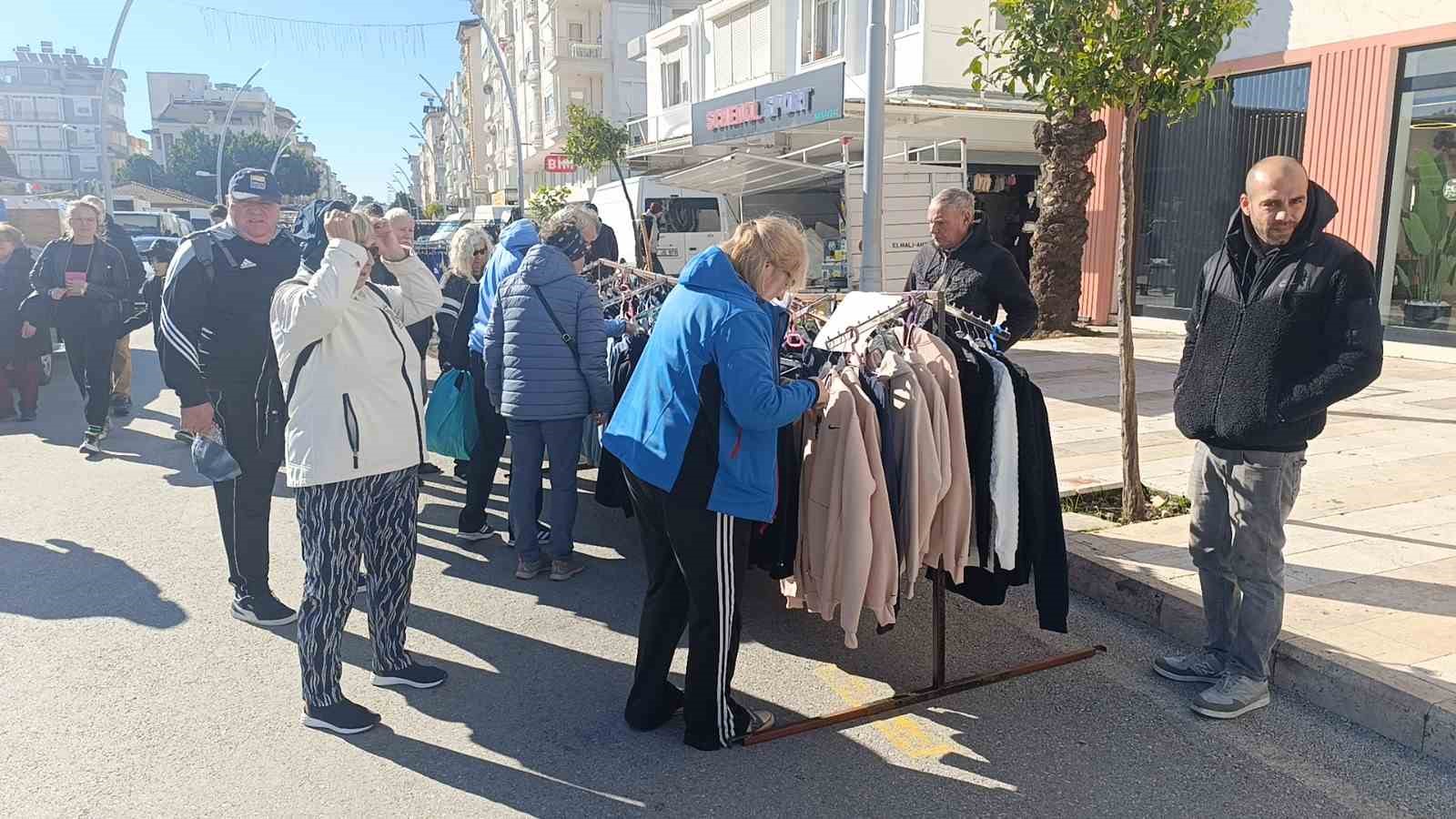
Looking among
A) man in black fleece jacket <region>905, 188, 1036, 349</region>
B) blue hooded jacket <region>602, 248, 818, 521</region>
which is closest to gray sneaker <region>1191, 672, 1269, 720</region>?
blue hooded jacket <region>602, 248, 818, 521</region>

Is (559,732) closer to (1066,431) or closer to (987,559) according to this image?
(987,559)

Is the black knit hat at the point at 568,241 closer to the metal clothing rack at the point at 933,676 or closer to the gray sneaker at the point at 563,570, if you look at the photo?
the gray sneaker at the point at 563,570

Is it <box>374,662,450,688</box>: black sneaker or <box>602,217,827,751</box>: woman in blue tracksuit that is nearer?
<box>602,217,827,751</box>: woman in blue tracksuit

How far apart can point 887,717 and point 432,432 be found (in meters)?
3.45

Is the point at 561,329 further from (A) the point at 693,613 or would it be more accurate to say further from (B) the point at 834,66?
(B) the point at 834,66

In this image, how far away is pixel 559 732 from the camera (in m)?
3.63

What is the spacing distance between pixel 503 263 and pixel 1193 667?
3.92 metres

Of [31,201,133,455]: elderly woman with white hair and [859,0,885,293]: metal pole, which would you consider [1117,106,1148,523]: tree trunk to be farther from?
[31,201,133,455]: elderly woman with white hair

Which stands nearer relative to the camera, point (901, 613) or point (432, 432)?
point (901, 613)

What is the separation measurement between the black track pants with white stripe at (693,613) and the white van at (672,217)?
1445cm

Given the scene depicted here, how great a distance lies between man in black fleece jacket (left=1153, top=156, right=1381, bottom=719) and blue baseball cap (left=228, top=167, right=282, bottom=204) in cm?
401

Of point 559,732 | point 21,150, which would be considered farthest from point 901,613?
point 21,150

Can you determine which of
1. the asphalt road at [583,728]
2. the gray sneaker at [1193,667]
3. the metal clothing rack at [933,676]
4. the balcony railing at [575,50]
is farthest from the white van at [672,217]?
the balcony railing at [575,50]

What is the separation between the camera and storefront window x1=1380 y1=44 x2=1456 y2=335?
1101 centimetres
